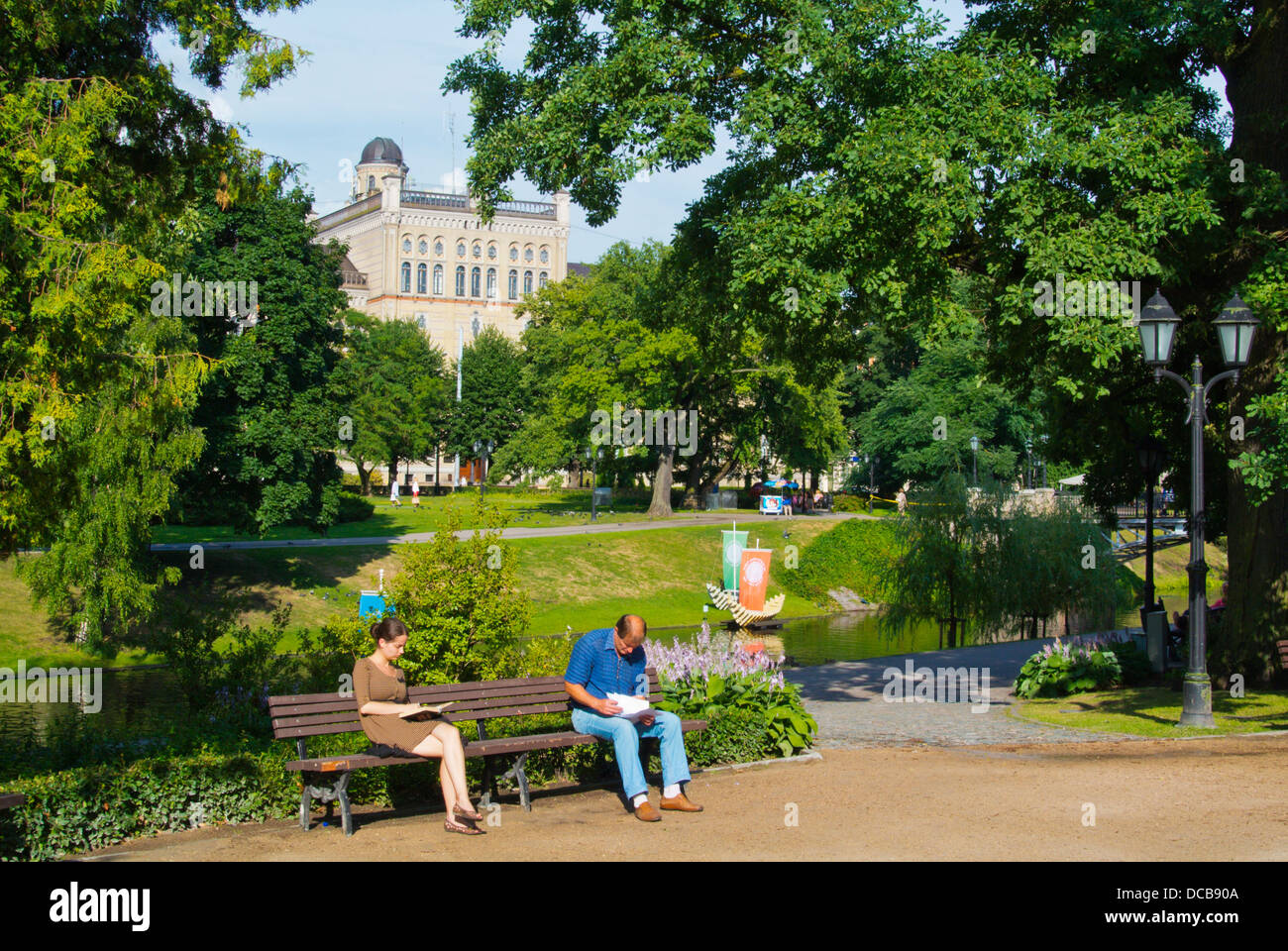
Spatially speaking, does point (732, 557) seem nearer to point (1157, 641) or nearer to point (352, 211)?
point (1157, 641)

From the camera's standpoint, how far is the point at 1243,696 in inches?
591

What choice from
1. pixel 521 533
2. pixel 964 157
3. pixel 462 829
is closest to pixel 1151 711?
pixel 964 157

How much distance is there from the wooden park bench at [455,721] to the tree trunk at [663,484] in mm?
44698

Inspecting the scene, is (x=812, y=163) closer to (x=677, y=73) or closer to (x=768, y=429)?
(x=677, y=73)

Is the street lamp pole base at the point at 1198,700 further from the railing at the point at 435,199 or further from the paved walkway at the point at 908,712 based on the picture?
the railing at the point at 435,199

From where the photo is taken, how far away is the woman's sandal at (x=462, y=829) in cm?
838

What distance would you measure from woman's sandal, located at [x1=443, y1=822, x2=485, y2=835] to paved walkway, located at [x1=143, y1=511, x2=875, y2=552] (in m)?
19.6

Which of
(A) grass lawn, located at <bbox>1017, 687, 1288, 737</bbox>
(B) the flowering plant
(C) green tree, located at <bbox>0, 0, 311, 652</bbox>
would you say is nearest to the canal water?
(C) green tree, located at <bbox>0, 0, 311, 652</bbox>

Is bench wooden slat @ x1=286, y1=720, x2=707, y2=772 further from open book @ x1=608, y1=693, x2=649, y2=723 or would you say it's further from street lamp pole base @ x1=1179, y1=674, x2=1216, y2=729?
street lamp pole base @ x1=1179, y1=674, x2=1216, y2=729

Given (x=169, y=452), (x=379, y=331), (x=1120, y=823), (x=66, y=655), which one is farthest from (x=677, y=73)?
(x=379, y=331)

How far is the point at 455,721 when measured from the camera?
9820 millimetres

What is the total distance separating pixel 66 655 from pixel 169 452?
541cm

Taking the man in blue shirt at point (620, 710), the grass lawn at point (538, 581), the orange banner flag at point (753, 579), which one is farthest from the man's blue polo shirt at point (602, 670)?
the orange banner flag at point (753, 579)

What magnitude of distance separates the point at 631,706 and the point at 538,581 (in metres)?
29.7
